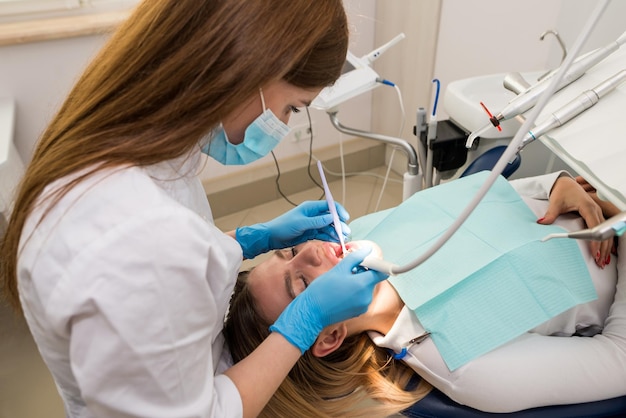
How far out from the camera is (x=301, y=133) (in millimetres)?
2844

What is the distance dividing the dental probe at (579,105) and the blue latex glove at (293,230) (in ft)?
1.90

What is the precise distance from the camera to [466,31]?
2.18 metres

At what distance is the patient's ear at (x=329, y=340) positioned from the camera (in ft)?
3.76

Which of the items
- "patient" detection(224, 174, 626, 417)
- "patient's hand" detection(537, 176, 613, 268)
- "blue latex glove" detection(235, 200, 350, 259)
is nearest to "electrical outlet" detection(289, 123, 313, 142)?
"blue latex glove" detection(235, 200, 350, 259)

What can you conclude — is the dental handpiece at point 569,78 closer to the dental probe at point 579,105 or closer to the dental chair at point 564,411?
the dental probe at point 579,105

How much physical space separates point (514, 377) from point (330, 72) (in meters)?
0.74

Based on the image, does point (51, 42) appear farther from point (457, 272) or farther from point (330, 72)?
point (457, 272)

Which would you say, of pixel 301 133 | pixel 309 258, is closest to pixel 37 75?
pixel 301 133

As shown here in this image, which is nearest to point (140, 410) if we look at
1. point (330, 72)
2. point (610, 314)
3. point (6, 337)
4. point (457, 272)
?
point (330, 72)

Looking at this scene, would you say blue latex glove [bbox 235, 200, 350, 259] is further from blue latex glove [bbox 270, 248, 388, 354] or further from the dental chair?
the dental chair

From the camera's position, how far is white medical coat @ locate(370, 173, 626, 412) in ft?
3.23

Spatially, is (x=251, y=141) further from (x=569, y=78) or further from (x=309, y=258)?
(x=569, y=78)

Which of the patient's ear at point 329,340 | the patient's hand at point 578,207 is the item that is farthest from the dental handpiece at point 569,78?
the patient's ear at point 329,340

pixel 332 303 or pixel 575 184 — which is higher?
pixel 575 184
